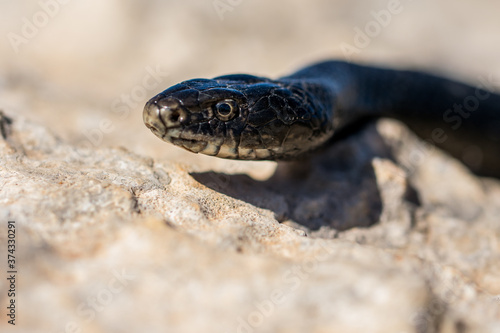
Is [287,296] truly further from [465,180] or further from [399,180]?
[465,180]

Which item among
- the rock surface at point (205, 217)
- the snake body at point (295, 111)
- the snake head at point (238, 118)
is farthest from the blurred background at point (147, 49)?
the snake head at point (238, 118)

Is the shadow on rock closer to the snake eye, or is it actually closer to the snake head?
the snake head

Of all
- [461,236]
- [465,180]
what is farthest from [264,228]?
[465,180]

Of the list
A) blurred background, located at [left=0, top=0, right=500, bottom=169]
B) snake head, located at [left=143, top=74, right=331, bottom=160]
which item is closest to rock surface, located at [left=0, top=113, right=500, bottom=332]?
snake head, located at [left=143, top=74, right=331, bottom=160]

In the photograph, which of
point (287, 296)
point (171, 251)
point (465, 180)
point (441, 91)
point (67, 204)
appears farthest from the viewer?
point (441, 91)

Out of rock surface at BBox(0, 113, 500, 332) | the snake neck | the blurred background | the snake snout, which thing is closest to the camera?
rock surface at BBox(0, 113, 500, 332)

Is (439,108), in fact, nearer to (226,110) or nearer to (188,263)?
(226,110)

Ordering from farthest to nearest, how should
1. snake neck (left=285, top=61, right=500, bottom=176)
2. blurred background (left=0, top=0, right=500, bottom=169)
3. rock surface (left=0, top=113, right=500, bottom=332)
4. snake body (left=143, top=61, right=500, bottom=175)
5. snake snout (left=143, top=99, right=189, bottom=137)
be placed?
snake neck (left=285, top=61, right=500, bottom=176), blurred background (left=0, top=0, right=500, bottom=169), snake body (left=143, top=61, right=500, bottom=175), snake snout (left=143, top=99, right=189, bottom=137), rock surface (left=0, top=113, right=500, bottom=332)

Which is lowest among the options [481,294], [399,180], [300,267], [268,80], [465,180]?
[465,180]
